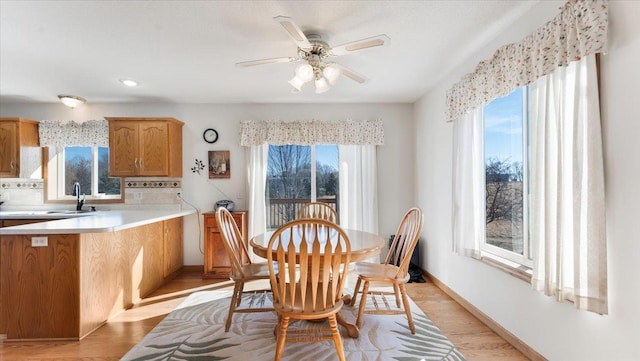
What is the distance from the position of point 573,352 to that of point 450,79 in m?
2.41

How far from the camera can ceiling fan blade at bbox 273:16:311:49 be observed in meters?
1.57

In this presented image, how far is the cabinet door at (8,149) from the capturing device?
142 inches

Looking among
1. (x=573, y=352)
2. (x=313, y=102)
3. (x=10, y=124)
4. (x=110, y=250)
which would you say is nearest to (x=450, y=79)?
(x=313, y=102)

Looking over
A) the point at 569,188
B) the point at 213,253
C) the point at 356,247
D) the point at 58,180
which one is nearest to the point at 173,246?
the point at 213,253

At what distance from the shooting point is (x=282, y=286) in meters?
1.68

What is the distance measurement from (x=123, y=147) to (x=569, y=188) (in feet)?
14.1

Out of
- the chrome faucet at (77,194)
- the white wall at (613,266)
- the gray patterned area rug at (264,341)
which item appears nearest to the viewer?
the white wall at (613,266)

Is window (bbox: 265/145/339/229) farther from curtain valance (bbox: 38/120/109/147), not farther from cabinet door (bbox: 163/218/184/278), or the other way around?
curtain valance (bbox: 38/120/109/147)

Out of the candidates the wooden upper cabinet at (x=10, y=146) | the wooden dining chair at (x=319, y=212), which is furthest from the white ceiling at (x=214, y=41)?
the wooden dining chair at (x=319, y=212)

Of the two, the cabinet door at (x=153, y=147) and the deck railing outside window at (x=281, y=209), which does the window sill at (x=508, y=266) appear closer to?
the deck railing outside window at (x=281, y=209)

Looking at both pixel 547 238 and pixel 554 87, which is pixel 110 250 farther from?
pixel 554 87

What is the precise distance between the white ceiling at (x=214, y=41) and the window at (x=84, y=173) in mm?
844

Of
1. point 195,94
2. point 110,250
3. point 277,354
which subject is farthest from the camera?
point 195,94

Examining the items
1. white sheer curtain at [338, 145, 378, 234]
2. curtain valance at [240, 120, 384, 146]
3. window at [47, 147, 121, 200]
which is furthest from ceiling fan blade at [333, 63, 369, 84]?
window at [47, 147, 121, 200]
